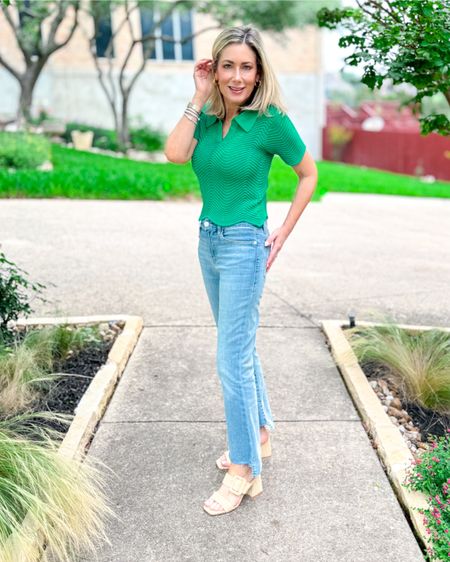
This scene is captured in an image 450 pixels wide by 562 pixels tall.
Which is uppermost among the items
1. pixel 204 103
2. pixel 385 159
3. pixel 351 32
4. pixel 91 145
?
pixel 351 32

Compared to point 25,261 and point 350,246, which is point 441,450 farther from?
point 350,246

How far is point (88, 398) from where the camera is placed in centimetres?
361

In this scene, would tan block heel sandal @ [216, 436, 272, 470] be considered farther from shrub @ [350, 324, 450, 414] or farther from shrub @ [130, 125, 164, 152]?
shrub @ [130, 125, 164, 152]

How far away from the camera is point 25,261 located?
6.68 m

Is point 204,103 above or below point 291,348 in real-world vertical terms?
Result: above

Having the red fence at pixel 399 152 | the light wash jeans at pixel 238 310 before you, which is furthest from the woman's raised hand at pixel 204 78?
the red fence at pixel 399 152

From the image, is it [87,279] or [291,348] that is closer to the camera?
[291,348]

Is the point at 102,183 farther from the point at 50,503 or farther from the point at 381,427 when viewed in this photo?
the point at 50,503

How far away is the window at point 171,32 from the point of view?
2600 centimetres

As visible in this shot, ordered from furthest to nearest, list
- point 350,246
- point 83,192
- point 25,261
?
1. point 83,192
2. point 350,246
3. point 25,261

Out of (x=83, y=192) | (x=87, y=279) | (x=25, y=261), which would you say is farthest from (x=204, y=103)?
(x=83, y=192)

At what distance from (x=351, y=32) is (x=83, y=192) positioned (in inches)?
298

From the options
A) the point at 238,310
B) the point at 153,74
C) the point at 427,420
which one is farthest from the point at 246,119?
the point at 153,74

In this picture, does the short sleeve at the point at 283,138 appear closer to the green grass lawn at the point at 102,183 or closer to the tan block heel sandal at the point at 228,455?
the tan block heel sandal at the point at 228,455
